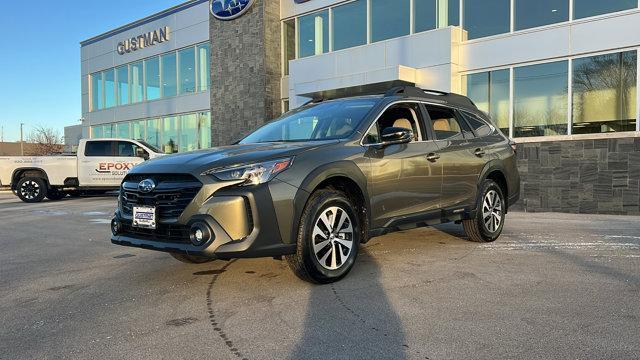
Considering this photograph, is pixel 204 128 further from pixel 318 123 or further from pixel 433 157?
pixel 433 157

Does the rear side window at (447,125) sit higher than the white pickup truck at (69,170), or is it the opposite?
the rear side window at (447,125)

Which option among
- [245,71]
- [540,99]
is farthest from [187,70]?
[540,99]

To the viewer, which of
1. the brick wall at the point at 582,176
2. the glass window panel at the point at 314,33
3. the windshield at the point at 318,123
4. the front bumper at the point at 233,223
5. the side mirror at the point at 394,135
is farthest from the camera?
the glass window panel at the point at 314,33

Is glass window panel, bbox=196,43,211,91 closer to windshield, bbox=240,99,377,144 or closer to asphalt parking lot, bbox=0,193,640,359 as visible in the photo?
asphalt parking lot, bbox=0,193,640,359

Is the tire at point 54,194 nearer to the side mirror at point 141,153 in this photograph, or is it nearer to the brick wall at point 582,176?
the side mirror at point 141,153

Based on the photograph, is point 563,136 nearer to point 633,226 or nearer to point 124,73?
point 633,226

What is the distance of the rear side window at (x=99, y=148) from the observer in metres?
15.7

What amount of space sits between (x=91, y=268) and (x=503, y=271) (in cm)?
439

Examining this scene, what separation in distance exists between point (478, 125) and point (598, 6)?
7.55m

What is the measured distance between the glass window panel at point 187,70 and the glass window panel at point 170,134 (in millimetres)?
1545

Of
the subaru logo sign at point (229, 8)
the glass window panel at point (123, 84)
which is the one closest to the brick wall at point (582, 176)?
the subaru logo sign at point (229, 8)

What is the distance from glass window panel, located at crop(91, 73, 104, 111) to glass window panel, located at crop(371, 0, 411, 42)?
18.3m

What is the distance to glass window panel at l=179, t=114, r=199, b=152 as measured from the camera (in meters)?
23.1

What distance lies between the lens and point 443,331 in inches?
137
